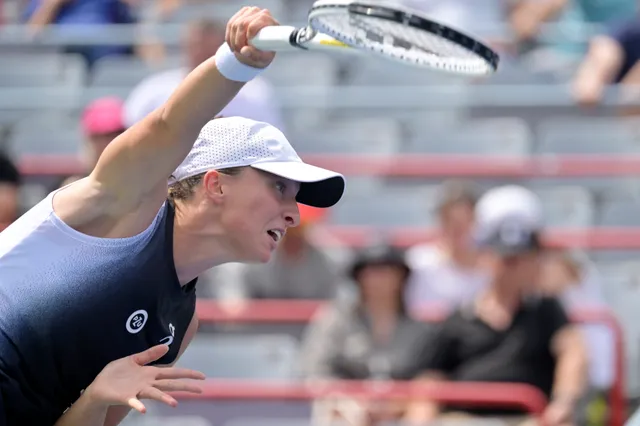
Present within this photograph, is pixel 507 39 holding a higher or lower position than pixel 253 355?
higher

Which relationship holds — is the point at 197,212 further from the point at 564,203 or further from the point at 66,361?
the point at 564,203

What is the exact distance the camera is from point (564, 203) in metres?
7.55

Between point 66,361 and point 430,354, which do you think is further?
point 430,354

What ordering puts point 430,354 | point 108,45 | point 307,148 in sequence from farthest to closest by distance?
point 108,45 < point 307,148 < point 430,354

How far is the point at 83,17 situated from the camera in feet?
29.8

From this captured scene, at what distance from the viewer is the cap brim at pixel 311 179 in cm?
306

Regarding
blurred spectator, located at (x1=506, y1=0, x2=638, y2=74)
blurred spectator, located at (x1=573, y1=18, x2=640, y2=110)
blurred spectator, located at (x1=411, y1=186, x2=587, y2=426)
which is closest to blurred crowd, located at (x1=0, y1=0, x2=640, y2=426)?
blurred spectator, located at (x1=411, y1=186, x2=587, y2=426)

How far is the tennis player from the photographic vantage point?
9.50 feet

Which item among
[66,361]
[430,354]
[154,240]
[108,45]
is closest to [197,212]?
[154,240]

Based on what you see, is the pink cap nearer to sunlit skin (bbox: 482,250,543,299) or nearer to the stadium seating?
the stadium seating

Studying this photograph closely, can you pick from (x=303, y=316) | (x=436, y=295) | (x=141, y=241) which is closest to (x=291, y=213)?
(x=141, y=241)

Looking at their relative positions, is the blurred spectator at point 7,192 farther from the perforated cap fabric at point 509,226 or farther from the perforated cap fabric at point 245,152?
the perforated cap fabric at point 245,152

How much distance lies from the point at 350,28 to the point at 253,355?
3480 millimetres

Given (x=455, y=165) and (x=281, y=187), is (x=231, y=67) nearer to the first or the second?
(x=281, y=187)
